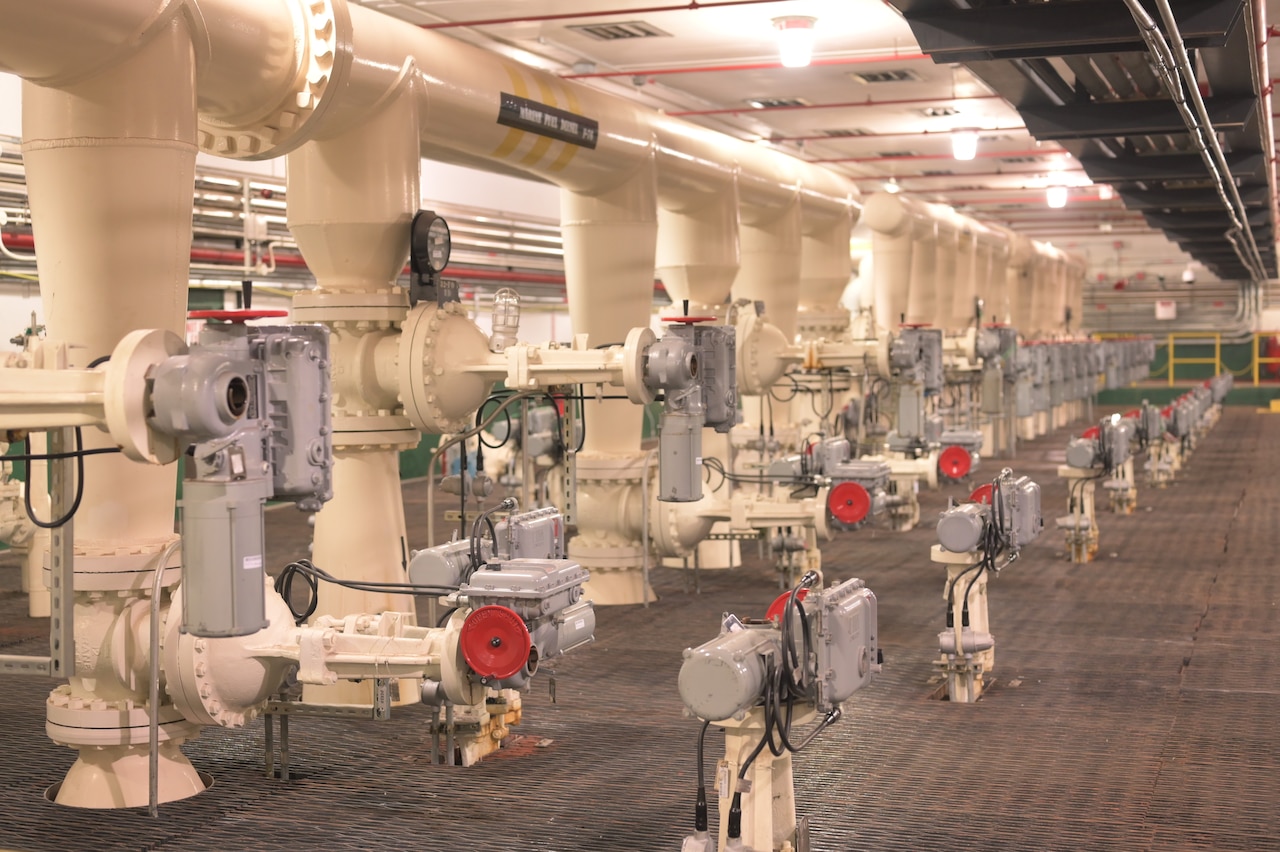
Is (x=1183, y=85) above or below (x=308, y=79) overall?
above

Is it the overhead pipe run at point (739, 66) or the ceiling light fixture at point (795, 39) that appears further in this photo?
the overhead pipe run at point (739, 66)

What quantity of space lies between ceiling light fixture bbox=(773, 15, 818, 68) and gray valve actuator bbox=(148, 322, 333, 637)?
5.20m

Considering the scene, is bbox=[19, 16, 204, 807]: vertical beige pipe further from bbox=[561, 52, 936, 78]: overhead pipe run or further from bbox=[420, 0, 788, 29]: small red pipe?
bbox=[561, 52, 936, 78]: overhead pipe run

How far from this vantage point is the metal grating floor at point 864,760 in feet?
15.9

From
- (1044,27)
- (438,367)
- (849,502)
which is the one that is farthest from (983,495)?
(438,367)

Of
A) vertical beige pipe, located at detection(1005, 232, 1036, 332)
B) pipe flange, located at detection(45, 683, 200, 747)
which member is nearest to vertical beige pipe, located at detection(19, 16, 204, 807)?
pipe flange, located at detection(45, 683, 200, 747)

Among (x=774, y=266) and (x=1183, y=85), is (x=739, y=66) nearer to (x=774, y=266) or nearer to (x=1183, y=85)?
(x=774, y=266)

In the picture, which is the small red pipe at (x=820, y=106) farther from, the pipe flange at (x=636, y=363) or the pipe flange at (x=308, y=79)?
the pipe flange at (x=308, y=79)

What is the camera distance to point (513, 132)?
7191mm

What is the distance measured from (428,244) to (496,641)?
2.27m

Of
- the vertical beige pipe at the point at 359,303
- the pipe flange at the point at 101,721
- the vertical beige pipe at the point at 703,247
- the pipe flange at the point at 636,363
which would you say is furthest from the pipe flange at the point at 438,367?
the vertical beige pipe at the point at 703,247

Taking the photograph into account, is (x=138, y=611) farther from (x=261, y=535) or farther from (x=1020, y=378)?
(x=1020, y=378)

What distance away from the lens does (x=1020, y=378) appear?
59.3 feet

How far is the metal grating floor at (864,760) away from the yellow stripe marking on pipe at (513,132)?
8.91 feet
